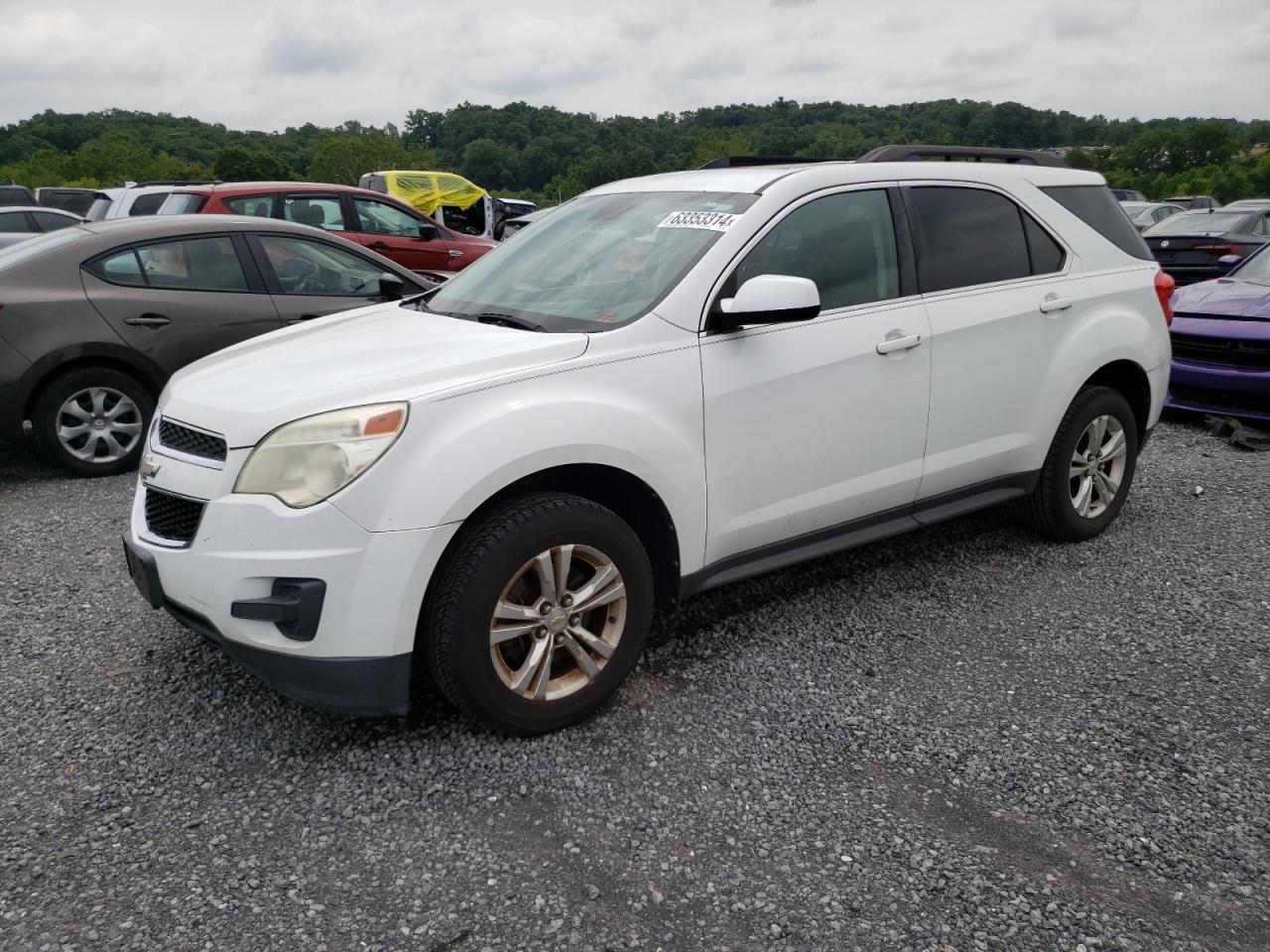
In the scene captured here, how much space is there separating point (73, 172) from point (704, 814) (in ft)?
248

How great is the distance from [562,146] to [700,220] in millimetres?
78328

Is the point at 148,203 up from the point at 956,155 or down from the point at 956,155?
up

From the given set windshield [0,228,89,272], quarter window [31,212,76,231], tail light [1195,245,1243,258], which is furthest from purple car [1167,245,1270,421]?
quarter window [31,212,76,231]

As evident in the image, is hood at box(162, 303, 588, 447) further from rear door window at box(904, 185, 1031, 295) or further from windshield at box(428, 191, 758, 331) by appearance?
rear door window at box(904, 185, 1031, 295)

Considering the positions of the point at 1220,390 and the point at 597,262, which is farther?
the point at 1220,390

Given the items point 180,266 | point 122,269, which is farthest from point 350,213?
point 122,269

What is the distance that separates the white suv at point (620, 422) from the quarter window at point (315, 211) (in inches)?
227

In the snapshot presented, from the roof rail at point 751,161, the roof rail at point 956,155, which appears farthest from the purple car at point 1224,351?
the roof rail at point 751,161

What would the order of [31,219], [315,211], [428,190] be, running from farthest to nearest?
[428,190]
[31,219]
[315,211]

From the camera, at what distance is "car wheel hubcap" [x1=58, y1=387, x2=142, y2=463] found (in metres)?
5.96

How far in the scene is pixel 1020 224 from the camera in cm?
436

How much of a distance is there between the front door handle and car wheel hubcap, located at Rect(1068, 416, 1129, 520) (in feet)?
4.17

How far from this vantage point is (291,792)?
2.88m

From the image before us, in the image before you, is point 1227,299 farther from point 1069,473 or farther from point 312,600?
point 312,600
